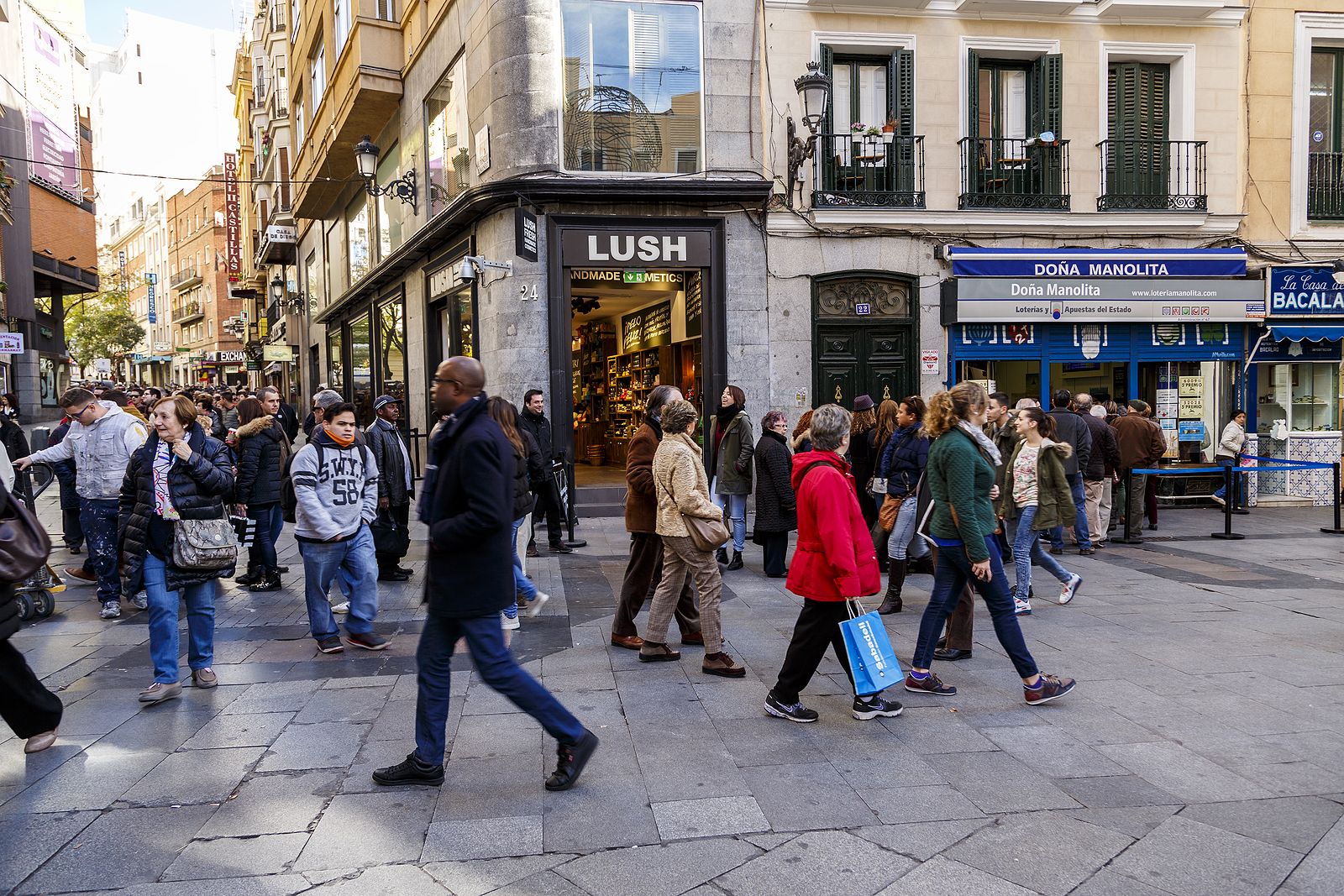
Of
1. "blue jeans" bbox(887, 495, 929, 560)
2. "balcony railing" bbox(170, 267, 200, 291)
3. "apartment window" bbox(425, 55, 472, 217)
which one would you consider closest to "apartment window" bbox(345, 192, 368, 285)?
"apartment window" bbox(425, 55, 472, 217)

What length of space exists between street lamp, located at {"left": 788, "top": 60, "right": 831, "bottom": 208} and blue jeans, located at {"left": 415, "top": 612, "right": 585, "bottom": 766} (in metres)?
10.6

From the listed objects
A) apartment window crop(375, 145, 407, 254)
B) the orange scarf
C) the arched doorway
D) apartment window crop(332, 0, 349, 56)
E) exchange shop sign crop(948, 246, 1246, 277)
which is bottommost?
the orange scarf

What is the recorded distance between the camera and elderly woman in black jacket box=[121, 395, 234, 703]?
17.9 ft

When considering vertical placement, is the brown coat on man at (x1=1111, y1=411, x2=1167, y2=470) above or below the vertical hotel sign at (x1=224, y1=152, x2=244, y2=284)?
below

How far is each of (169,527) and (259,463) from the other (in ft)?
11.8

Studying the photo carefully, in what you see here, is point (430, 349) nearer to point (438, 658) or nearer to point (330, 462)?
point (330, 462)

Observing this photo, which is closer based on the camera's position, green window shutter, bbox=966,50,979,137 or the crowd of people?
the crowd of people

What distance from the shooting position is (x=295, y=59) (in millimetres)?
26125

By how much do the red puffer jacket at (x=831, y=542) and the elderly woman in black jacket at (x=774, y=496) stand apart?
380 cm

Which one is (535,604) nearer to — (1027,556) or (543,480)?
(543,480)

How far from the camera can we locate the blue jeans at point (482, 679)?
406cm

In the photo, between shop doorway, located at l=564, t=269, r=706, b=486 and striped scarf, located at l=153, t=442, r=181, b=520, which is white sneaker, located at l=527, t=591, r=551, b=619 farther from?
shop doorway, located at l=564, t=269, r=706, b=486

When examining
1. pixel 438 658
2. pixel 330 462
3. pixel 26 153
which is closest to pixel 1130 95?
pixel 330 462

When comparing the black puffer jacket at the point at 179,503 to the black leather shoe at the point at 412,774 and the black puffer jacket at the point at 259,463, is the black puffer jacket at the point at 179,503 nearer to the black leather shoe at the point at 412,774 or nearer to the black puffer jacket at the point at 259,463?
the black leather shoe at the point at 412,774
